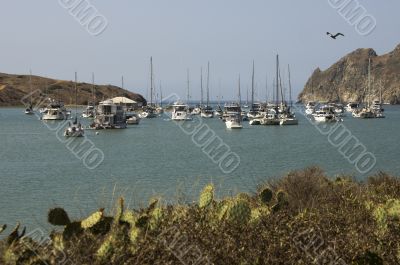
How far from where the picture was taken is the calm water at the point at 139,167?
21953 millimetres

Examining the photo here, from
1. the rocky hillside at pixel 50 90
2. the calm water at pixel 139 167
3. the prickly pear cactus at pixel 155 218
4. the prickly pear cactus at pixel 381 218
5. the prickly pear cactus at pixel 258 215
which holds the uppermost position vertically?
the rocky hillside at pixel 50 90

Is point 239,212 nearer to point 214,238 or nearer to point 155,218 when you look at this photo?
point 155,218

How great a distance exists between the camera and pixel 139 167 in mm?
37438

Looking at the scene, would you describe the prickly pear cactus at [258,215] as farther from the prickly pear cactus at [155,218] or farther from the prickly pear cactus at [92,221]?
the prickly pear cactus at [92,221]

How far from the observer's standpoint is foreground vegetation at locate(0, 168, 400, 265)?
7.12 m

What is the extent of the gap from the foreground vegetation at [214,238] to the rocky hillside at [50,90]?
499 feet

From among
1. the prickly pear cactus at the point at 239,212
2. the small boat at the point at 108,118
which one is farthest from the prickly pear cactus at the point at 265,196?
the small boat at the point at 108,118

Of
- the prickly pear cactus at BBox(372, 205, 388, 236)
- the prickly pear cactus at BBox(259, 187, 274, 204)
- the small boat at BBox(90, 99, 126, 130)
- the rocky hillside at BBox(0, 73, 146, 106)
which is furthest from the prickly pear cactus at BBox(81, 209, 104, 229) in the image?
the rocky hillside at BBox(0, 73, 146, 106)

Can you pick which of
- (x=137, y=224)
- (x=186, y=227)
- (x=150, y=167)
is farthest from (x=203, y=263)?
(x=150, y=167)

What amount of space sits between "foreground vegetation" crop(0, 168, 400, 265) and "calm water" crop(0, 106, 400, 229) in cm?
219

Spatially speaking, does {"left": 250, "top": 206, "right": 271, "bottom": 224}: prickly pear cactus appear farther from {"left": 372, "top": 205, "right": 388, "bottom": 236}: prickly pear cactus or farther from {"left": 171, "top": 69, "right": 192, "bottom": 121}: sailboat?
{"left": 171, "top": 69, "right": 192, "bottom": 121}: sailboat

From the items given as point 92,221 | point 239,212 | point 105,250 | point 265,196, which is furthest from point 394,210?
point 105,250

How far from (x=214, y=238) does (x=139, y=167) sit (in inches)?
1176

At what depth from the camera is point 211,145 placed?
5566cm
